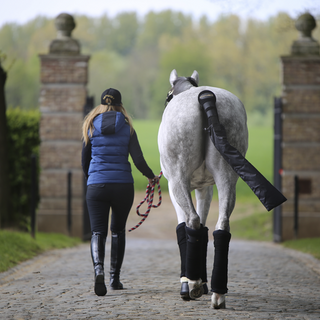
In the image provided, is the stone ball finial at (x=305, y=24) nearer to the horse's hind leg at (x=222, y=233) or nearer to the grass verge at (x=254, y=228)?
the grass verge at (x=254, y=228)

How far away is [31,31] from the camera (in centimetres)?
5609

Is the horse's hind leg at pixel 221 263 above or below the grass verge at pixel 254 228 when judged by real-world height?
above

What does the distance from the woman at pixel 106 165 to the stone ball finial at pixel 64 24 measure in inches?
204

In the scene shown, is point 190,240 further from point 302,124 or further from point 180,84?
point 302,124

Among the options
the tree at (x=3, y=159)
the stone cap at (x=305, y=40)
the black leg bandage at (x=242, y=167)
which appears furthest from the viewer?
the stone cap at (x=305, y=40)

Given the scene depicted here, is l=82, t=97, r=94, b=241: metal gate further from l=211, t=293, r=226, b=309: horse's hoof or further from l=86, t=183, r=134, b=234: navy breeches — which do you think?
l=211, t=293, r=226, b=309: horse's hoof

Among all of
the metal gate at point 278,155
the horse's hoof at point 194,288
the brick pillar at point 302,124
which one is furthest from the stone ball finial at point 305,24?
the horse's hoof at point 194,288

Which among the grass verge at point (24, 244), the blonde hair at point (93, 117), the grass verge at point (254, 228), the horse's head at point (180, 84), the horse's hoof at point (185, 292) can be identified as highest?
the horse's head at point (180, 84)

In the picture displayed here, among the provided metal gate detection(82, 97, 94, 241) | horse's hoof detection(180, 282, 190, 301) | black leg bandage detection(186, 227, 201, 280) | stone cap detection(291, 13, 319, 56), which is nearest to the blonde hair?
black leg bandage detection(186, 227, 201, 280)

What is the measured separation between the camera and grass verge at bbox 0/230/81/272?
243 inches

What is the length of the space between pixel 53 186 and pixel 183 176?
570 centimetres

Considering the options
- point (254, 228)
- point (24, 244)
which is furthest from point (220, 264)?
point (254, 228)

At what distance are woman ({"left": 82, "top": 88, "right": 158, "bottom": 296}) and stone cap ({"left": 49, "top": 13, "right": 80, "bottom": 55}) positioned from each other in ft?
16.1

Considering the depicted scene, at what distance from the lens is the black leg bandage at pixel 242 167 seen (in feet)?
11.9
